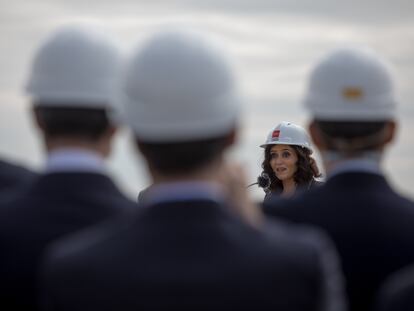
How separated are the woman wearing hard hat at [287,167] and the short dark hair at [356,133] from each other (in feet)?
37.5

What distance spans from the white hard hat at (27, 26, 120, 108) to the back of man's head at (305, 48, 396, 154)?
168 centimetres

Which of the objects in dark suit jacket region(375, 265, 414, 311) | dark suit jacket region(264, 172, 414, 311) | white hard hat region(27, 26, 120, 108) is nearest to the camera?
dark suit jacket region(375, 265, 414, 311)

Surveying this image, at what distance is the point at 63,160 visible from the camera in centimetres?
675

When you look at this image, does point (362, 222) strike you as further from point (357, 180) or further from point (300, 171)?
point (300, 171)

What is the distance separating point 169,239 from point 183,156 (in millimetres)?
390

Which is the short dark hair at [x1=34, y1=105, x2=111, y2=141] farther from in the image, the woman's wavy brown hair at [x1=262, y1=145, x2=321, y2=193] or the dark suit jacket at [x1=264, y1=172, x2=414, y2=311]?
the woman's wavy brown hair at [x1=262, y1=145, x2=321, y2=193]

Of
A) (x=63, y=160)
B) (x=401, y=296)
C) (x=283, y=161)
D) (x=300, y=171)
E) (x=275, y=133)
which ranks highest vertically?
(x=275, y=133)

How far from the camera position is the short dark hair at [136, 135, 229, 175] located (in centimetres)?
536

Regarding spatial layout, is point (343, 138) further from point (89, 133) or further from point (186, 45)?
point (186, 45)

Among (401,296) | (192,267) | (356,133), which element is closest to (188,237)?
(192,267)

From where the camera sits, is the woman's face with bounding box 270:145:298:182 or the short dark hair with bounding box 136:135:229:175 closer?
the short dark hair with bounding box 136:135:229:175

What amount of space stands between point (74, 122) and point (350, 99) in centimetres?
221

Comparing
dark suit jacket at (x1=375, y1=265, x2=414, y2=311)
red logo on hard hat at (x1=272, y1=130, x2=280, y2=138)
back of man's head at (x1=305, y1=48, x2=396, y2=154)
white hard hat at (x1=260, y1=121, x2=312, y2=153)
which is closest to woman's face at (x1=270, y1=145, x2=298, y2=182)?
white hard hat at (x1=260, y1=121, x2=312, y2=153)

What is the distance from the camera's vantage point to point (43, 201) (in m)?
6.68
